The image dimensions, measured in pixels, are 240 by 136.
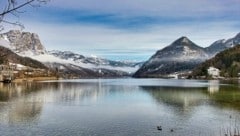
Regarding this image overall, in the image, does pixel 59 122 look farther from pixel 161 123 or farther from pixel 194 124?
pixel 194 124

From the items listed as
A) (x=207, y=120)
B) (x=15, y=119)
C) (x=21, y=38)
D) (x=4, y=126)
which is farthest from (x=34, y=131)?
(x=21, y=38)

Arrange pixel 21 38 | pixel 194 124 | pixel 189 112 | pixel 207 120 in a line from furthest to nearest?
pixel 189 112
pixel 207 120
pixel 194 124
pixel 21 38

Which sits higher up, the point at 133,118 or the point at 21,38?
the point at 21,38

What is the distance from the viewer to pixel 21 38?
324 inches

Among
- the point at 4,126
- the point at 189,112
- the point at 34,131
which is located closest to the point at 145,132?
the point at 34,131

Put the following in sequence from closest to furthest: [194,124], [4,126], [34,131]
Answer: [34,131], [4,126], [194,124]

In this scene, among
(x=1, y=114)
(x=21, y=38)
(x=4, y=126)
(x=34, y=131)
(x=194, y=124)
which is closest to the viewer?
(x=21, y=38)

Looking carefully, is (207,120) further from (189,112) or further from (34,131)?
Result: (34,131)

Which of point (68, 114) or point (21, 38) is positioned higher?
point (21, 38)

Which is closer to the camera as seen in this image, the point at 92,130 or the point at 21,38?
the point at 21,38

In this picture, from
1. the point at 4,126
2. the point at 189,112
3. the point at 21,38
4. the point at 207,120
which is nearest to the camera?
the point at 21,38

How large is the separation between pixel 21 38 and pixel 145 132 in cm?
3019

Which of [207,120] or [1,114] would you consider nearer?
[207,120]

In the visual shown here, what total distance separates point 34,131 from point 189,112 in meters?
25.8
